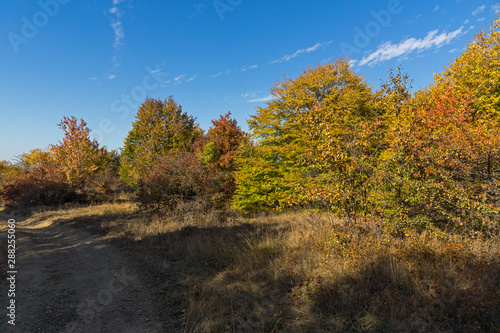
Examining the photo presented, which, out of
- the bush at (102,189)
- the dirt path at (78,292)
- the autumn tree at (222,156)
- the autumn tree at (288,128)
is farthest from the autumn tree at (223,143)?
the dirt path at (78,292)

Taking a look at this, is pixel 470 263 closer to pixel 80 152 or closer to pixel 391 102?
pixel 391 102

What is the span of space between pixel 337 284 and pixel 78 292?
6.25 metres

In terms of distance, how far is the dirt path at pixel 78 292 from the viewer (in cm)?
439

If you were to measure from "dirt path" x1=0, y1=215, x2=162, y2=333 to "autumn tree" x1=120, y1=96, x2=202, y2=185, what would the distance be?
18.1 m

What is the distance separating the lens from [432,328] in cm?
355

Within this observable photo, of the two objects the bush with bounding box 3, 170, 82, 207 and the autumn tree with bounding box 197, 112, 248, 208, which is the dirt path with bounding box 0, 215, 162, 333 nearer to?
the autumn tree with bounding box 197, 112, 248, 208

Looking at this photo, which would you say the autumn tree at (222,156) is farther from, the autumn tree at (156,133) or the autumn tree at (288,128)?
the autumn tree at (156,133)

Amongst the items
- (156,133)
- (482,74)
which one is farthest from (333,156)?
(156,133)

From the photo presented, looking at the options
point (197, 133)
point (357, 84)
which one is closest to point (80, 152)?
point (197, 133)

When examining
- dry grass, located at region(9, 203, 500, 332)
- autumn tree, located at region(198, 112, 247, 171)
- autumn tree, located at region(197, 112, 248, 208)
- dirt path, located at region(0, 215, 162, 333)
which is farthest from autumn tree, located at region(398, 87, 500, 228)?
autumn tree, located at region(198, 112, 247, 171)

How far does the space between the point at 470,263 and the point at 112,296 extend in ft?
27.0

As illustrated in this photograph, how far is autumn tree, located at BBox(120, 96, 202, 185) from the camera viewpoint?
87.0ft

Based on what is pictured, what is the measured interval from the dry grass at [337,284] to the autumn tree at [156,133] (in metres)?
20.6

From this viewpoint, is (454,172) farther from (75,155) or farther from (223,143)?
(75,155)
